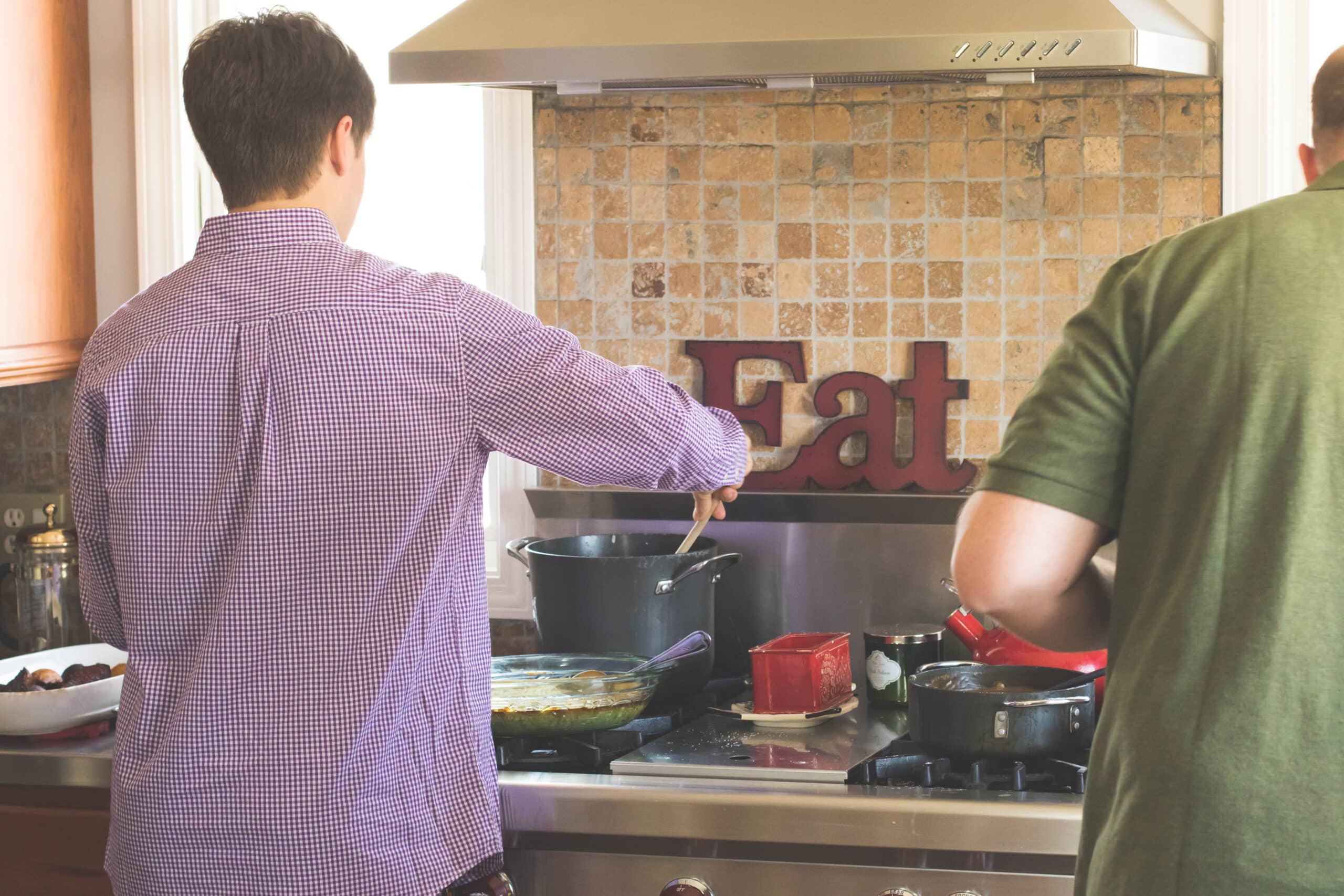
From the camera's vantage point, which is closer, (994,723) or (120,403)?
(120,403)

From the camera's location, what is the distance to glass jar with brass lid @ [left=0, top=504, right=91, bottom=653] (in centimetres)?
209

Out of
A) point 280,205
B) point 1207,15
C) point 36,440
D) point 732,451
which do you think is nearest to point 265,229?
point 280,205

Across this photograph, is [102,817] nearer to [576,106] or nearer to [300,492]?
[300,492]

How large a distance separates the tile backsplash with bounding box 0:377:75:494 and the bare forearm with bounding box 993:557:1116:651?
72.9 inches

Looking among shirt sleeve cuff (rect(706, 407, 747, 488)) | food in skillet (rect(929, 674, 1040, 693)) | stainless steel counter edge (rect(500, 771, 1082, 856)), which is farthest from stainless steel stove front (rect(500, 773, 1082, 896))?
shirt sleeve cuff (rect(706, 407, 747, 488))

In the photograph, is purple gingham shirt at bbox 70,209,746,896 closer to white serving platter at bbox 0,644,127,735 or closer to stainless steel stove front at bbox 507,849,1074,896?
stainless steel stove front at bbox 507,849,1074,896

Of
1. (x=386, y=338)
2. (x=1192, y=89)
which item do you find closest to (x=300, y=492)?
(x=386, y=338)

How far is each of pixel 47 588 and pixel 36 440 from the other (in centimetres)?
34

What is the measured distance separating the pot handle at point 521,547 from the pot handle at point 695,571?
8.4 inches

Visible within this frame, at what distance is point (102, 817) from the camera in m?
1.61

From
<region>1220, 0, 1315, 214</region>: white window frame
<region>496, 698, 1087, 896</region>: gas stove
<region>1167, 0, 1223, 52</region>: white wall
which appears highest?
<region>1167, 0, 1223, 52</region>: white wall

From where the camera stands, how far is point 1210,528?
35.1 inches

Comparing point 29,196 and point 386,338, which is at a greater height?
point 29,196

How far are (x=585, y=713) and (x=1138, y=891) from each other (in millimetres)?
808
